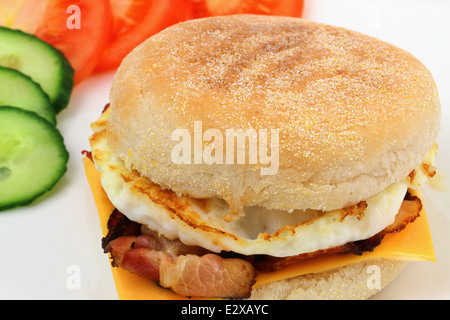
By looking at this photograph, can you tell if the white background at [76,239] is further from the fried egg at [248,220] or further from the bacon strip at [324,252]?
the fried egg at [248,220]

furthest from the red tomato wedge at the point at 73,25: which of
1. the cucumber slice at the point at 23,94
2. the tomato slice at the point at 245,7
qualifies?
the tomato slice at the point at 245,7

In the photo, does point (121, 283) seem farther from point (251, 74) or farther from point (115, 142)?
point (251, 74)

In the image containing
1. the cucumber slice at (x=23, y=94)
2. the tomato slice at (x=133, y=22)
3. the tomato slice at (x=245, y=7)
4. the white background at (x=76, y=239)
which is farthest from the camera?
the tomato slice at (x=245, y=7)

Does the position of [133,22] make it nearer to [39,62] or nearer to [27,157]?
[39,62]

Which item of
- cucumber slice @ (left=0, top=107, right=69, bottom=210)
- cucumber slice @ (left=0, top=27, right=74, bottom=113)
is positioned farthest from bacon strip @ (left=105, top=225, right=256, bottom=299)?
cucumber slice @ (left=0, top=27, right=74, bottom=113)

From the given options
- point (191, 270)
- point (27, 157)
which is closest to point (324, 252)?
point (191, 270)
